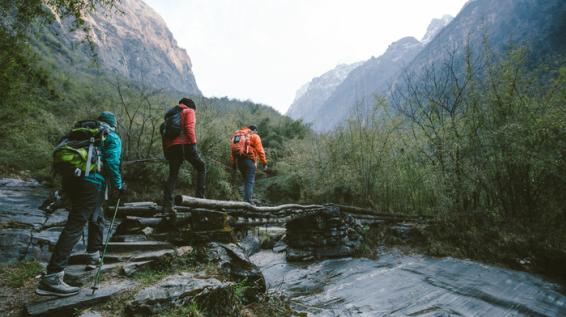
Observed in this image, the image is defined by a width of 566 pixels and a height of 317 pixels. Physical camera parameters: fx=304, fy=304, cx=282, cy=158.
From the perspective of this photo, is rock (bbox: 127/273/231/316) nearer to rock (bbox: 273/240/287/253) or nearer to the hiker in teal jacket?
the hiker in teal jacket

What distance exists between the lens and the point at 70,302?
2.75 metres

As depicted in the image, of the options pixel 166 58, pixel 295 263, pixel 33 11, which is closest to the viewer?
pixel 33 11

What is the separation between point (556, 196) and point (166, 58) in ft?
424

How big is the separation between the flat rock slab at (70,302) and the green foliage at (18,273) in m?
0.90

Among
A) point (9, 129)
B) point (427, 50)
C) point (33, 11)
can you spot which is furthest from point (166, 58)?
point (33, 11)

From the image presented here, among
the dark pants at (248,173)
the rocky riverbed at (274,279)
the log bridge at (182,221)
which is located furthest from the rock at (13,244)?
the dark pants at (248,173)

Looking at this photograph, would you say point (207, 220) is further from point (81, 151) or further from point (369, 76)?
point (369, 76)

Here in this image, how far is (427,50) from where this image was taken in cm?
9569

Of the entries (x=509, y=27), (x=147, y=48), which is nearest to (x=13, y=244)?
(x=509, y=27)

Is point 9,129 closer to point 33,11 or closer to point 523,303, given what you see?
point 33,11

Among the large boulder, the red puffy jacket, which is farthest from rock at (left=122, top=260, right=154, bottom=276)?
the large boulder

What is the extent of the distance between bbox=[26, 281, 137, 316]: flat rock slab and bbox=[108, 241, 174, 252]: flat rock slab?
108 centimetres

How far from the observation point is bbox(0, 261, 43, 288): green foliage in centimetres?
331

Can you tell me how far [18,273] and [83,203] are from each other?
56.8 inches
